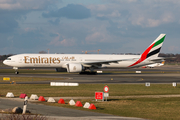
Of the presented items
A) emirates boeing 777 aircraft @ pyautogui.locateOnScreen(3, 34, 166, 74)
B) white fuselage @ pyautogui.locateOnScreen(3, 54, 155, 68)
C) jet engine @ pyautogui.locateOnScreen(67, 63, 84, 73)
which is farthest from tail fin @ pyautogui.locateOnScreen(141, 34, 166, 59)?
jet engine @ pyautogui.locateOnScreen(67, 63, 84, 73)

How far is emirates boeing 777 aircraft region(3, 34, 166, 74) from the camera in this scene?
6381 centimetres

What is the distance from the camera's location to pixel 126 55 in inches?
2776

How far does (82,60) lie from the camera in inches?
2638

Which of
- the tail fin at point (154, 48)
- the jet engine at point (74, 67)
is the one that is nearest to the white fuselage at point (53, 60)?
the tail fin at point (154, 48)

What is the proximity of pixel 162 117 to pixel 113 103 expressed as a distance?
22.4 feet

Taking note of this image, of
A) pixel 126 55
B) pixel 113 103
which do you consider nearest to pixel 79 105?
pixel 113 103

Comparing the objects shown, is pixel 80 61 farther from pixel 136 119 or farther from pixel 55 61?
pixel 136 119

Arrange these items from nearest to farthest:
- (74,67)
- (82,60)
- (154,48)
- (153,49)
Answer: (74,67)
(82,60)
(153,49)
(154,48)

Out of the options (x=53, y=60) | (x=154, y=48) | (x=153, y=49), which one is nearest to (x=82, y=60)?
(x=53, y=60)

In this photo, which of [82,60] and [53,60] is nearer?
[53,60]

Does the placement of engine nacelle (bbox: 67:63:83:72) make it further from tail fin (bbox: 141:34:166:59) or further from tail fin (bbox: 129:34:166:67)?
tail fin (bbox: 141:34:166:59)

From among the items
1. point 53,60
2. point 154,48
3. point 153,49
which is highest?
point 154,48

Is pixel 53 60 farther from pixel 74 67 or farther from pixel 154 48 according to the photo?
pixel 154 48

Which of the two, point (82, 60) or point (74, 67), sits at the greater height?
point (82, 60)
